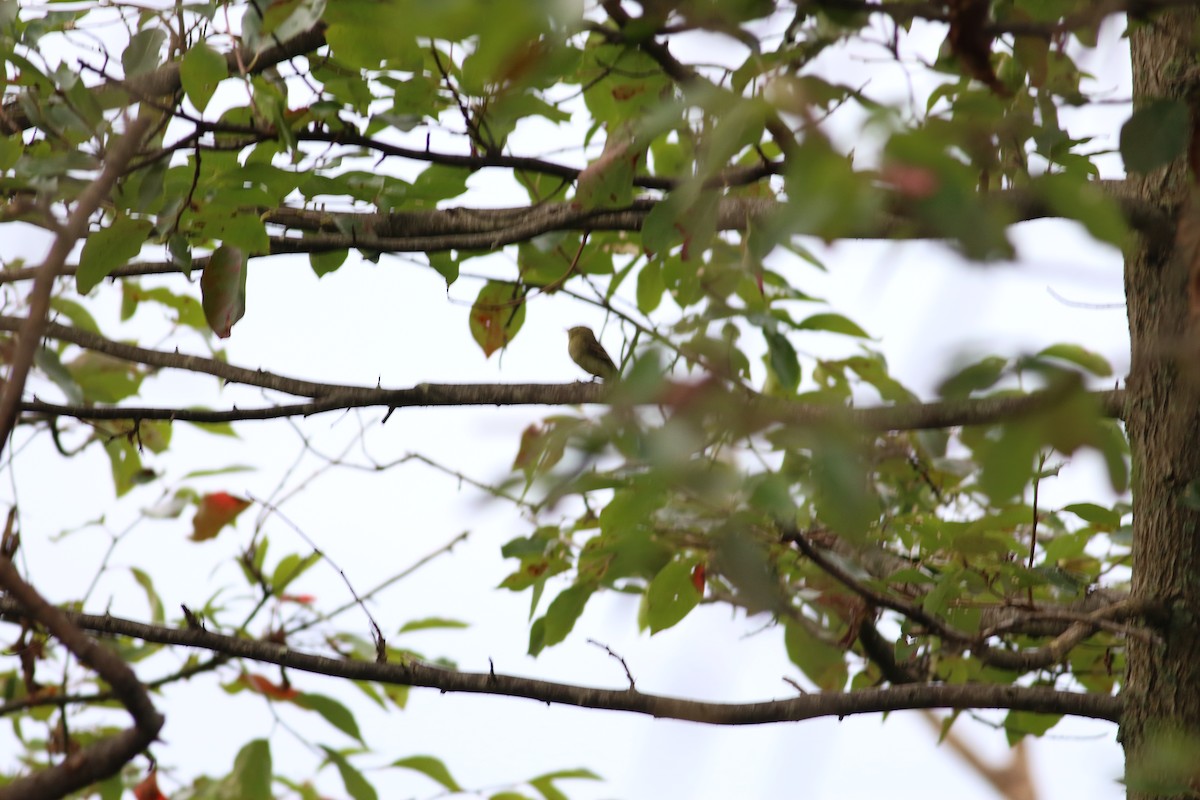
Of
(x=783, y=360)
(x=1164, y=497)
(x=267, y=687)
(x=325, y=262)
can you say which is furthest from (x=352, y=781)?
(x=1164, y=497)

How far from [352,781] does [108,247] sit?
1150 millimetres

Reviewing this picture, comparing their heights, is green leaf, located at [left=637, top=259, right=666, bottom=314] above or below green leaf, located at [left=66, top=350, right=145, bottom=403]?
below

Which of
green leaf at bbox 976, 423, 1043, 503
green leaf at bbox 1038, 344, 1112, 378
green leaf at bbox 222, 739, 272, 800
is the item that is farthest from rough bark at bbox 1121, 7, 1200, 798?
green leaf at bbox 222, 739, 272, 800

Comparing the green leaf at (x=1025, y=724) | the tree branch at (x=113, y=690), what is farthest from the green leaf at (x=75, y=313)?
the green leaf at (x=1025, y=724)

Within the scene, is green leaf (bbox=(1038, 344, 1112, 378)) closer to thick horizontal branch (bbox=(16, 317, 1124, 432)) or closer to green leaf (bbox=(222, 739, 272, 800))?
thick horizontal branch (bbox=(16, 317, 1124, 432))

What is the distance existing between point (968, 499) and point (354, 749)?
1.27 m

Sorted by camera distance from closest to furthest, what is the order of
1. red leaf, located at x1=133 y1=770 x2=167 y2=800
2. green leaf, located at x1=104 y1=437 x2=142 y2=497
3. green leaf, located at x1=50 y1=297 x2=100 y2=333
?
1. red leaf, located at x1=133 y1=770 x2=167 y2=800
2. green leaf, located at x1=50 y1=297 x2=100 y2=333
3. green leaf, located at x1=104 y1=437 x2=142 y2=497

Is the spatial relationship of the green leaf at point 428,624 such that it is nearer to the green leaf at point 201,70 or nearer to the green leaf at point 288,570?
the green leaf at point 288,570

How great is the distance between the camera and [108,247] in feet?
3.92

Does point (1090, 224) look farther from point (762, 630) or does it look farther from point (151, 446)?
point (151, 446)

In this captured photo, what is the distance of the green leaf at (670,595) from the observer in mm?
1323

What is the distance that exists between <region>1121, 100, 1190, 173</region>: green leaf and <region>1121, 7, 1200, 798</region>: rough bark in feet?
1.13

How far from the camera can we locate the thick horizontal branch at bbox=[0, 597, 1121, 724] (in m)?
1.17

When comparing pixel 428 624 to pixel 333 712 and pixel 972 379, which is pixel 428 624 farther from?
pixel 972 379
